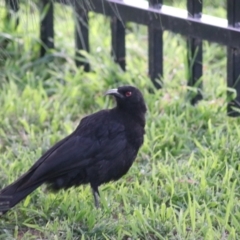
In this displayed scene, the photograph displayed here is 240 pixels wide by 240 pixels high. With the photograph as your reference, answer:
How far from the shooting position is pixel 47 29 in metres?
6.76

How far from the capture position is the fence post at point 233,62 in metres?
5.32

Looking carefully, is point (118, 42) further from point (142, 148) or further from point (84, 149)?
point (84, 149)

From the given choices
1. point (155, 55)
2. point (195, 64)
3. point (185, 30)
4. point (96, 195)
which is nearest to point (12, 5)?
point (155, 55)

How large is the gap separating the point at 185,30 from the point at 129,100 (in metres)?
1.07

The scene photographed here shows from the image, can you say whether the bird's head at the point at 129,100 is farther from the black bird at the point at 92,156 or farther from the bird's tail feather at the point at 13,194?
the bird's tail feather at the point at 13,194

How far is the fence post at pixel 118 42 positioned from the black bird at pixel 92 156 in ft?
4.89

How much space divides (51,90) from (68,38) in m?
1.02

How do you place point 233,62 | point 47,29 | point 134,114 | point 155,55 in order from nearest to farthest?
point 134,114, point 233,62, point 155,55, point 47,29

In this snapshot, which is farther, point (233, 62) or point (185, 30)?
point (185, 30)

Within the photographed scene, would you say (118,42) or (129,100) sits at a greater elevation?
(129,100)

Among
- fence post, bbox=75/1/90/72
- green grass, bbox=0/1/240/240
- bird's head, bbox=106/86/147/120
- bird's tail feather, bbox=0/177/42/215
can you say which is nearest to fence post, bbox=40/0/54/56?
green grass, bbox=0/1/240/240

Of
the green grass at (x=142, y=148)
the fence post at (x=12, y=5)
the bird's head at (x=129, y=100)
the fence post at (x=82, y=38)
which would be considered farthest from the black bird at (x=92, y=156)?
the fence post at (x=82, y=38)

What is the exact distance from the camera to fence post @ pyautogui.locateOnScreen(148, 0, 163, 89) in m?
5.96

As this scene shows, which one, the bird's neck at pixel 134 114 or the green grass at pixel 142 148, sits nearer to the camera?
the green grass at pixel 142 148
